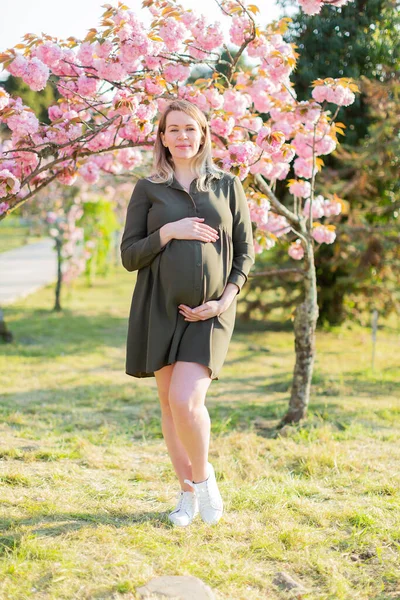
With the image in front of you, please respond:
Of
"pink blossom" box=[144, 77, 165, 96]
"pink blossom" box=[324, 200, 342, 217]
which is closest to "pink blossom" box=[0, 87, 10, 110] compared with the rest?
"pink blossom" box=[144, 77, 165, 96]

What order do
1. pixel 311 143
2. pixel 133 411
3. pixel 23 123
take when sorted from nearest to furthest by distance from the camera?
pixel 23 123, pixel 311 143, pixel 133 411

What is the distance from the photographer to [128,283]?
13531 millimetres

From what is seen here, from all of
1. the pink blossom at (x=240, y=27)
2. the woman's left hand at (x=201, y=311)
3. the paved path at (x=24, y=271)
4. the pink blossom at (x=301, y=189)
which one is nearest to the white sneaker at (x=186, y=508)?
the woman's left hand at (x=201, y=311)

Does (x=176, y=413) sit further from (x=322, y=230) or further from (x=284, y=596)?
(x=322, y=230)

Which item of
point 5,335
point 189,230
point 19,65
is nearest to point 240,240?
point 189,230

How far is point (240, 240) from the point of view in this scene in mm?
2639

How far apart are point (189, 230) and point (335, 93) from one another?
185 cm

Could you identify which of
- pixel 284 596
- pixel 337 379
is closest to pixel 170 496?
pixel 284 596

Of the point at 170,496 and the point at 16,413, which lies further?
the point at 16,413

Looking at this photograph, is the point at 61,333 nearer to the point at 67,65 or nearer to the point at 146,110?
the point at 67,65

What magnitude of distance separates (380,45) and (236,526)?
6.41 metres

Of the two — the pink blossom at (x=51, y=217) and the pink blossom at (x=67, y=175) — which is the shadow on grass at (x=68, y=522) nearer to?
the pink blossom at (x=67, y=175)

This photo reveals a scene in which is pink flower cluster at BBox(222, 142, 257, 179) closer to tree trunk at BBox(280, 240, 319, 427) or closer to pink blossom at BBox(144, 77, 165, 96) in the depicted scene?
pink blossom at BBox(144, 77, 165, 96)

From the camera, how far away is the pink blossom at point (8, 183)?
308 centimetres
